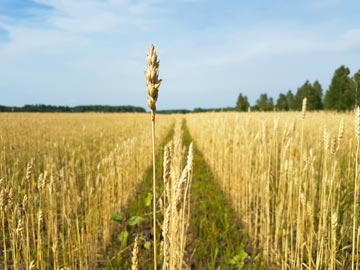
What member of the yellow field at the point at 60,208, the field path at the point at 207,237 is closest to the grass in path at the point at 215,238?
the field path at the point at 207,237

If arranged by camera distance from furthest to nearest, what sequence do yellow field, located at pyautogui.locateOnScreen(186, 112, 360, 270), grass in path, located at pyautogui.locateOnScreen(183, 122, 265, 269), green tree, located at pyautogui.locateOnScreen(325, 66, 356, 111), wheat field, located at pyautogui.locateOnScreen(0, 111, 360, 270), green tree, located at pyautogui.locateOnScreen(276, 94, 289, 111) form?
green tree, located at pyautogui.locateOnScreen(276, 94, 289, 111) < green tree, located at pyautogui.locateOnScreen(325, 66, 356, 111) < grass in path, located at pyautogui.locateOnScreen(183, 122, 265, 269) < yellow field, located at pyautogui.locateOnScreen(186, 112, 360, 270) < wheat field, located at pyautogui.locateOnScreen(0, 111, 360, 270)

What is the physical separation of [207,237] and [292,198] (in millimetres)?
1088

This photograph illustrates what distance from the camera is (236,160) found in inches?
205

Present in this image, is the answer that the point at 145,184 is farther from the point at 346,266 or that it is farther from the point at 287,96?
the point at 287,96

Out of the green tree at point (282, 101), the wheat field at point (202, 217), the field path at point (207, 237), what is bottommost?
the field path at point (207, 237)

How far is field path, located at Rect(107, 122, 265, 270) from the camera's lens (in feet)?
10.4

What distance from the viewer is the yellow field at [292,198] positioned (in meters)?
2.25

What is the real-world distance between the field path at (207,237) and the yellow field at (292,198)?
0.18 metres

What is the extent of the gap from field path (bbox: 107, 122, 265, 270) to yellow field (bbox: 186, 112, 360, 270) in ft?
0.58

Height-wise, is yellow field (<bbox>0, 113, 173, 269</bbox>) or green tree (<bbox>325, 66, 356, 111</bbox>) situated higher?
green tree (<bbox>325, 66, 356, 111</bbox>)

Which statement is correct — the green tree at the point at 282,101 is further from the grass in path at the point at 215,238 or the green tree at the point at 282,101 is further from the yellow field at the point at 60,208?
the grass in path at the point at 215,238

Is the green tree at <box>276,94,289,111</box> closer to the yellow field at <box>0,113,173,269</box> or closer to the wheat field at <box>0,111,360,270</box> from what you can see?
the yellow field at <box>0,113,173,269</box>

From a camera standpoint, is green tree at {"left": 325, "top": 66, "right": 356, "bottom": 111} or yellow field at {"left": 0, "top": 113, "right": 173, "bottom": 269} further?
green tree at {"left": 325, "top": 66, "right": 356, "bottom": 111}

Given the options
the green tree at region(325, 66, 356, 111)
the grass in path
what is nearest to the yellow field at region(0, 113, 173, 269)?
the grass in path
